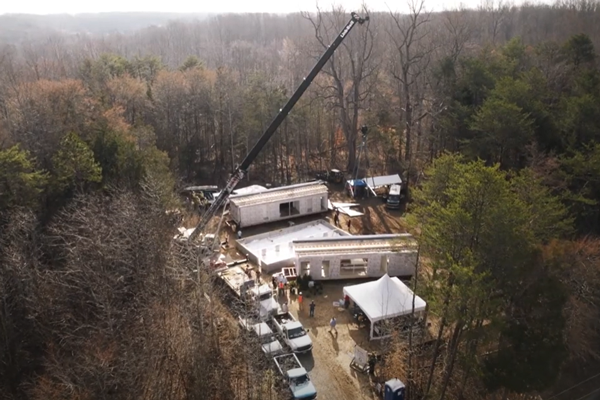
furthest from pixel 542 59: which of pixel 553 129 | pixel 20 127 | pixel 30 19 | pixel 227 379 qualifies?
pixel 30 19

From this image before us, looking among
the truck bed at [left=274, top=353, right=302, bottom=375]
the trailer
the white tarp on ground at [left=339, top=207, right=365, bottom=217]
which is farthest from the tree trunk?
the white tarp on ground at [left=339, top=207, right=365, bottom=217]

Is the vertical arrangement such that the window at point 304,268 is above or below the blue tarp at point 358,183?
below

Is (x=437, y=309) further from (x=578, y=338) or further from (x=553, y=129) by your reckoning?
(x=553, y=129)

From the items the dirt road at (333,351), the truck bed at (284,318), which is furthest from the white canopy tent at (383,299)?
the truck bed at (284,318)

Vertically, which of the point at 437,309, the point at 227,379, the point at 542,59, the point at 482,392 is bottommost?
the point at 482,392

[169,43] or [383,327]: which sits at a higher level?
[169,43]

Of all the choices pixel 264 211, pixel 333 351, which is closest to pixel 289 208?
pixel 264 211

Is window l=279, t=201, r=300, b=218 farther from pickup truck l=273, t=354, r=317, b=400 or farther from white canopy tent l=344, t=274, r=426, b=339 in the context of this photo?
pickup truck l=273, t=354, r=317, b=400

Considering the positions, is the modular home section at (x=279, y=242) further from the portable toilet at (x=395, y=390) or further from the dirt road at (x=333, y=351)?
the portable toilet at (x=395, y=390)
